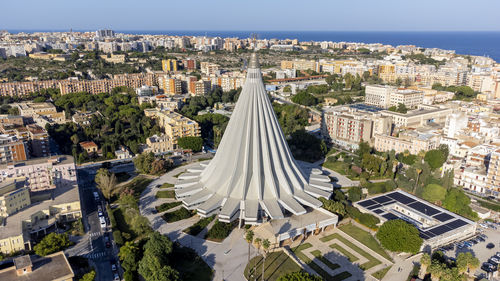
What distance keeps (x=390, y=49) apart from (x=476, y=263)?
132639mm

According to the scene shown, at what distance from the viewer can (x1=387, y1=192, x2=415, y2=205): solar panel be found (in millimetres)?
32594

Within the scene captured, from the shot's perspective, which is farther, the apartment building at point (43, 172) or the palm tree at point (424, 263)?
the apartment building at point (43, 172)

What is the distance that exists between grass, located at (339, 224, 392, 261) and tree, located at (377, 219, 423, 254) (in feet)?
2.38

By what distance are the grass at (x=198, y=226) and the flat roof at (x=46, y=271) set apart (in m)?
9.06

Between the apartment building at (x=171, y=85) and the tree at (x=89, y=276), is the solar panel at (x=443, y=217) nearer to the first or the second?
the tree at (x=89, y=276)

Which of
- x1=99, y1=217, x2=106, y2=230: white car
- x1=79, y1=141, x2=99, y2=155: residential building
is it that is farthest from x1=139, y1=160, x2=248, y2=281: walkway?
x1=79, y1=141, x2=99, y2=155: residential building

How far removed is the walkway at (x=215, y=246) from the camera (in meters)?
23.8

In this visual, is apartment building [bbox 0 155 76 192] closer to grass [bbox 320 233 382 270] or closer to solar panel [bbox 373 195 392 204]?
grass [bbox 320 233 382 270]

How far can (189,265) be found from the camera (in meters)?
24.2

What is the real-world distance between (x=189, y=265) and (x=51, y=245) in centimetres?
939

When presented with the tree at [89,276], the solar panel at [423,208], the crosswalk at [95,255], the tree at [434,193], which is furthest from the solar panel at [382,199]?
the tree at [89,276]

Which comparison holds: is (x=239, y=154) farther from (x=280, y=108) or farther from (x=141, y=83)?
(x=141, y=83)

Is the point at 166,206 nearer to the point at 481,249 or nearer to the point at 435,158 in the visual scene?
the point at 481,249

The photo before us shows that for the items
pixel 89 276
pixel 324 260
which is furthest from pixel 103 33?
pixel 324 260
